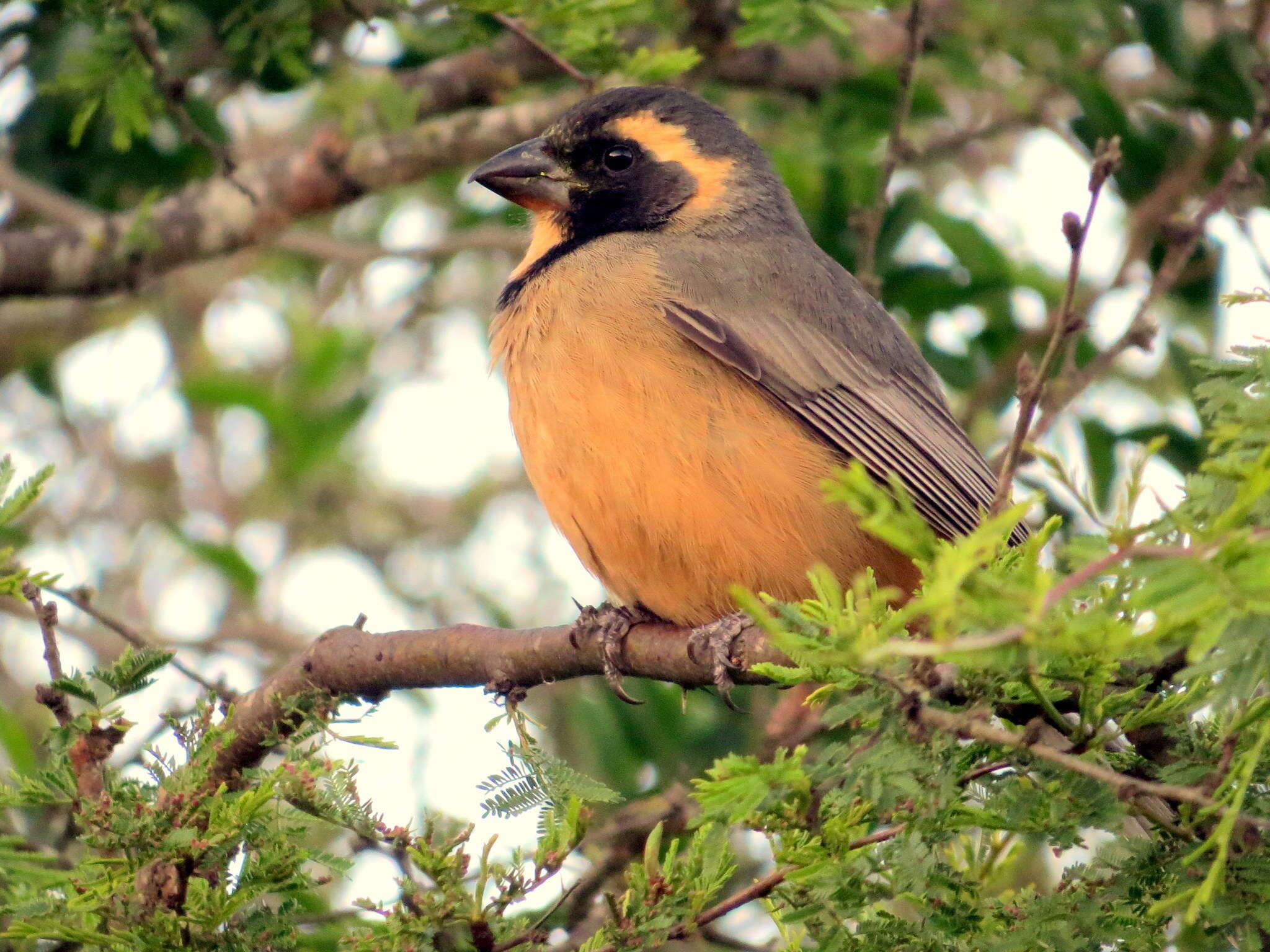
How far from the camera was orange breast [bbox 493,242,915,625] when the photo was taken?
4.36 metres

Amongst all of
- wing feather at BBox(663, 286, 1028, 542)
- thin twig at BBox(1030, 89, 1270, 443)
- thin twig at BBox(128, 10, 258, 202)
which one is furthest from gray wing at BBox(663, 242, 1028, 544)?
thin twig at BBox(128, 10, 258, 202)

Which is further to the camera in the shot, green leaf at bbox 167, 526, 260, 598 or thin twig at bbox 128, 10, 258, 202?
green leaf at bbox 167, 526, 260, 598

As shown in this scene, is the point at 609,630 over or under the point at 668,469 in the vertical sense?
under

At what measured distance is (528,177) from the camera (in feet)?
17.6

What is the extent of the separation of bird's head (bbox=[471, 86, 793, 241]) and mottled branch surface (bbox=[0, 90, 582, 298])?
98cm

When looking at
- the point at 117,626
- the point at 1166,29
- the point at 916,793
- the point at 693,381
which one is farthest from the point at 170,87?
the point at 1166,29

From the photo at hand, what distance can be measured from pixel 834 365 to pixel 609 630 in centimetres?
133

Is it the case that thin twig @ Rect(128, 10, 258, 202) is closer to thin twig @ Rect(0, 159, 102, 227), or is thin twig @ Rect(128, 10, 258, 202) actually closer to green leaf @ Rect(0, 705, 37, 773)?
thin twig @ Rect(0, 159, 102, 227)

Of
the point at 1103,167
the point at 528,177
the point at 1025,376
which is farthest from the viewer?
the point at 528,177

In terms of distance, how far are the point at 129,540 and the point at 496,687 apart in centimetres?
471

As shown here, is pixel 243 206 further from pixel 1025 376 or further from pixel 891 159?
pixel 1025 376

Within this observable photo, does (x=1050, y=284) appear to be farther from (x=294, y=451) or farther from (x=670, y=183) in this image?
(x=294, y=451)

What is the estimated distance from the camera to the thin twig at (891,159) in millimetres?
5230

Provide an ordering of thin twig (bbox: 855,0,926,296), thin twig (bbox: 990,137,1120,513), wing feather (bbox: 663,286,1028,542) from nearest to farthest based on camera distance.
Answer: thin twig (bbox: 990,137,1120,513)
wing feather (bbox: 663,286,1028,542)
thin twig (bbox: 855,0,926,296)
